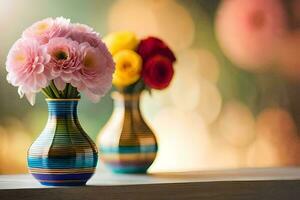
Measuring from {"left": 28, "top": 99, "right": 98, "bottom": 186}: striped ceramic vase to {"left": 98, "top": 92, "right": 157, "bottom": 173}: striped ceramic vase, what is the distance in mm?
201

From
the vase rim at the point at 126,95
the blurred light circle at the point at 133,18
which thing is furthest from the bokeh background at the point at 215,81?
the vase rim at the point at 126,95

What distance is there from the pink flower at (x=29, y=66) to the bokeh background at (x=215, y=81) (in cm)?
39

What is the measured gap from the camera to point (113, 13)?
1.92m

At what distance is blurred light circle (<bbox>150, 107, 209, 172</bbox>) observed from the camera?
6.44ft

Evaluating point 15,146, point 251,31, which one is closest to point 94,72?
point 15,146

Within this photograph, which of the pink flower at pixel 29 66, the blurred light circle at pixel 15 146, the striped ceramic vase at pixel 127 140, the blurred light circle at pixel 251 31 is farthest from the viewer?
the blurred light circle at pixel 251 31

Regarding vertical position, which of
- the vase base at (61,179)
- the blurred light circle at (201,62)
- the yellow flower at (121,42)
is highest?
the yellow flower at (121,42)

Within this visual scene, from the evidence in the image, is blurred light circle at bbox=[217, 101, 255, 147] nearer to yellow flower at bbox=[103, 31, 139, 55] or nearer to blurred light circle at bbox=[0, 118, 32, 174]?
yellow flower at bbox=[103, 31, 139, 55]

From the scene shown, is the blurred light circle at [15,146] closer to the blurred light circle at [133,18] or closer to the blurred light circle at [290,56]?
the blurred light circle at [133,18]

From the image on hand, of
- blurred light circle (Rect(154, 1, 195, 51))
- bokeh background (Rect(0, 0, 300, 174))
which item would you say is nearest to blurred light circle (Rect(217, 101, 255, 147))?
bokeh background (Rect(0, 0, 300, 174))

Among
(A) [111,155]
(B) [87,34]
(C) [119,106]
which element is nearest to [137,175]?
(A) [111,155]

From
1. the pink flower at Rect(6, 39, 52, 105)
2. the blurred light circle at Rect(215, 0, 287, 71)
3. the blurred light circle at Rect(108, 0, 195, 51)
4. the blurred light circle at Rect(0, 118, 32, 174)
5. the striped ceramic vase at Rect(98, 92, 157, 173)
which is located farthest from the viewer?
the blurred light circle at Rect(215, 0, 287, 71)

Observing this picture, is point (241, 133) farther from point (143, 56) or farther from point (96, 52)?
point (96, 52)

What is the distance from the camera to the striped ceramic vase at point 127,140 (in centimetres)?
170
